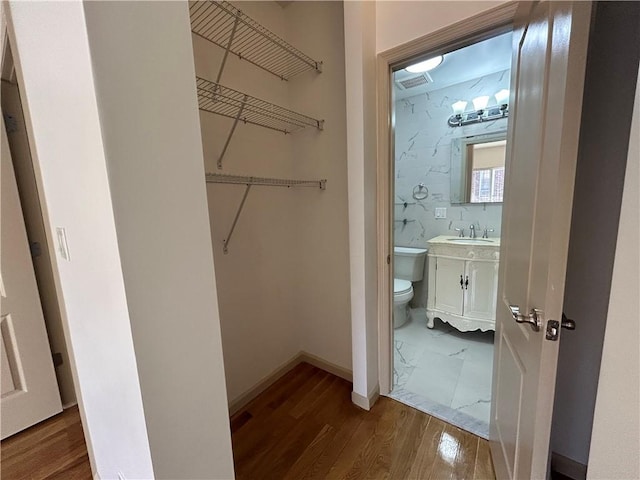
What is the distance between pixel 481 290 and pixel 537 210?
5.80 feet

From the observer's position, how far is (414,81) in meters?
2.51

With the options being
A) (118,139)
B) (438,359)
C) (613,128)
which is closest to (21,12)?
(118,139)

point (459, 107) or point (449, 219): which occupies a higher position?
point (459, 107)

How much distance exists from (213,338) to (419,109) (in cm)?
307

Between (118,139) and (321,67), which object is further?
(321,67)

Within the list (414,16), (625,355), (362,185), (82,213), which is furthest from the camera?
(362,185)

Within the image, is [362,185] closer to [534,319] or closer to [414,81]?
[534,319]

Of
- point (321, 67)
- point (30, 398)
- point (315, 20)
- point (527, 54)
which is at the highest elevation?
point (315, 20)

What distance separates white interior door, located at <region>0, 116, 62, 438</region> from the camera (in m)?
1.57

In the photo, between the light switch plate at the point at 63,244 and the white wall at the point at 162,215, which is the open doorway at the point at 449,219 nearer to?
the white wall at the point at 162,215

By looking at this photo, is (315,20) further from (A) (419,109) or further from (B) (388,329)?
(B) (388,329)

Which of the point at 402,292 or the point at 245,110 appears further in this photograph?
the point at 402,292

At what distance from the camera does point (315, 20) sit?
5.71ft

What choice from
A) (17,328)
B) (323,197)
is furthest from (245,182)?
(17,328)
